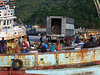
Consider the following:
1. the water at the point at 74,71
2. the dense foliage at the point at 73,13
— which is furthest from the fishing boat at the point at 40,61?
the dense foliage at the point at 73,13

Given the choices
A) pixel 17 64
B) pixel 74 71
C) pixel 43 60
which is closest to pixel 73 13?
pixel 74 71

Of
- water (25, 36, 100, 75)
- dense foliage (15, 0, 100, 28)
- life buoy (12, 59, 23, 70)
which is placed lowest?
water (25, 36, 100, 75)

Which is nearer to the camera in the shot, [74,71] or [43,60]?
[43,60]

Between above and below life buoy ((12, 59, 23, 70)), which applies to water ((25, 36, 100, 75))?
below

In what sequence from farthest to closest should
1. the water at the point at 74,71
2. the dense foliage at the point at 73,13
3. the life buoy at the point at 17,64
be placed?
the dense foliage at the point at 73,13
the water at the point at 74,71
the life buoy at the point at 17,64

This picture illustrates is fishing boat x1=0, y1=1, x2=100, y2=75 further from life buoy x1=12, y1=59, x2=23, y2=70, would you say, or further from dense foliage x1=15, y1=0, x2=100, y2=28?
dense foliage x1=15, y1=0, x2=100, y2=28

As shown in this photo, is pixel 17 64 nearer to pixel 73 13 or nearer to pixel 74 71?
pixel 74 71

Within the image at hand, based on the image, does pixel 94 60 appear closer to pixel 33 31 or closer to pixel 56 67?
pixel 56 67

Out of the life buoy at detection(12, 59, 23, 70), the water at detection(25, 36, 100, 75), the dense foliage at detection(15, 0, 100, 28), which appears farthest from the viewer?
the dense foliage at detection(15, 0, 100, 28)

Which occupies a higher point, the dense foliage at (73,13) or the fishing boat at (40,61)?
the dense foliage at (73,13)

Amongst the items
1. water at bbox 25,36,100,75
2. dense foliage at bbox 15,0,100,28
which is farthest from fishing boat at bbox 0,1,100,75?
dense foliage at bbox 15,0,100,28

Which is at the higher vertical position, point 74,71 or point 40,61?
point 40,61

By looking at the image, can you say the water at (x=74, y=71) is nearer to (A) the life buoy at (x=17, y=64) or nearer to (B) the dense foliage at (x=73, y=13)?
(A) the life buoy at (x=17, y=64)

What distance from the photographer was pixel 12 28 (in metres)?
21.3
